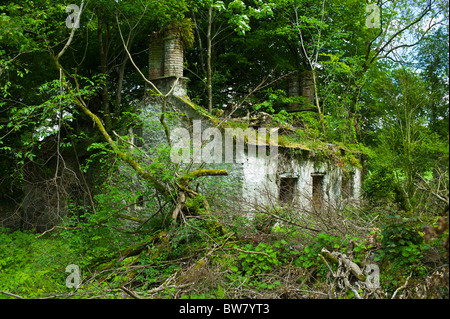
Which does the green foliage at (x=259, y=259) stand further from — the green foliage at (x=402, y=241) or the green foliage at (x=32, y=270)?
the green foliage at (x=32, y=270)

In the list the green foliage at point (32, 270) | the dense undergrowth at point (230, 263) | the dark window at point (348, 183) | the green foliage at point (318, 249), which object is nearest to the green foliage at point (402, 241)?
the dense undergrowth at point (230, 263)

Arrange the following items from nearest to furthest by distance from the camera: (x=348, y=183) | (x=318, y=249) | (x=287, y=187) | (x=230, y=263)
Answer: (x=318, y=249), (x=230, y=263), (x=287, y=187), (x=348, y=183)

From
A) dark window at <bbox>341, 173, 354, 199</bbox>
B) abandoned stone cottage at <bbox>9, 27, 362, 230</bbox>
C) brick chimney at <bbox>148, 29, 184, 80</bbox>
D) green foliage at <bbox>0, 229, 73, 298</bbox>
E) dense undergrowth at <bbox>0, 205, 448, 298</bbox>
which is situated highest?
brick chimney at <bbox>148, 29, 184, 80</bbox>

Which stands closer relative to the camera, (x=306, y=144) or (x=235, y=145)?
(x=235, y=145)

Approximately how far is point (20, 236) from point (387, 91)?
37.6ft

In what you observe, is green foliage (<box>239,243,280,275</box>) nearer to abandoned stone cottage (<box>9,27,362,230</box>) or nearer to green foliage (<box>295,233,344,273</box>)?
green foliage (<box>295,233,344,273</box>)

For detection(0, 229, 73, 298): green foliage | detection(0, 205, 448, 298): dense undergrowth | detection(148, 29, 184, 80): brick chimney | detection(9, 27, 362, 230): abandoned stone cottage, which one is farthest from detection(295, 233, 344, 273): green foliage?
detection(148, 29, 184, 80): brick chimney

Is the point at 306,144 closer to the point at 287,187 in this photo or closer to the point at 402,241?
the point at 287,187

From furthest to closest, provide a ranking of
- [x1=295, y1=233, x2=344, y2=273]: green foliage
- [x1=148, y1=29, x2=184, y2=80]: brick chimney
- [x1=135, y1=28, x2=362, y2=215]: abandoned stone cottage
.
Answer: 1. [x1=148, y1=29, x2=184, y2=80]: brick chimney
2. [x1=135, y1=28, x2=362, y2=215]: abandoned stone cottage
3. [x1=295, y1=233, x2=344, y2=273]: green foliage

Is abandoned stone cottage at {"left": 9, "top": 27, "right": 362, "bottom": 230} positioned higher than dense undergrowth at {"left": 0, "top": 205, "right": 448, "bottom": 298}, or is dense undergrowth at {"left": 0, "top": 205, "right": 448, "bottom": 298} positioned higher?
abandoned stone cottage at {"left": 9, "top": 27, "right": 362, "bottom": 230}

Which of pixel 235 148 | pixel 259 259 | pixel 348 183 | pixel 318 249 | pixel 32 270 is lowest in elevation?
pixel 32 270

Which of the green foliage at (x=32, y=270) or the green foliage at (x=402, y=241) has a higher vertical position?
the green foliage at (x=402, y=241)

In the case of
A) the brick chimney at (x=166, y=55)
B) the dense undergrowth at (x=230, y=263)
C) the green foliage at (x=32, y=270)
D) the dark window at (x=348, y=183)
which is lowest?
the green foliage at (x=32, y=270)

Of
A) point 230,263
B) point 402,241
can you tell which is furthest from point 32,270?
point 402,241
